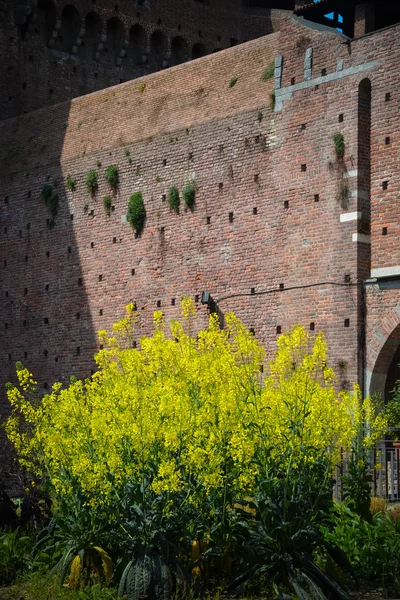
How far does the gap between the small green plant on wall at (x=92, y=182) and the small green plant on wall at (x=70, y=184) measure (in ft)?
1.76

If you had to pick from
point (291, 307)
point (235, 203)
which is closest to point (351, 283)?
point (291, 307)

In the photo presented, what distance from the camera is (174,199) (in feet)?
71.1

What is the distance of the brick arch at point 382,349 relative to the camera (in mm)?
17703

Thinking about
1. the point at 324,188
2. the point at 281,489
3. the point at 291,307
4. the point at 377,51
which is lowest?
the point at 281,489

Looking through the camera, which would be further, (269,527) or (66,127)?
(66,127)

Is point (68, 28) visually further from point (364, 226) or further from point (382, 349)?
point (382, 349)

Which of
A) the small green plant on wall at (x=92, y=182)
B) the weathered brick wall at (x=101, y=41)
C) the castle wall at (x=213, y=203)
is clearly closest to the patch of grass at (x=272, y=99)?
the castle wall at (x=213, y=203)

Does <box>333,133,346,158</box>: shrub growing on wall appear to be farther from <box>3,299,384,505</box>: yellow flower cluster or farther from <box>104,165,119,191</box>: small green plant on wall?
<box>3,299,384,505</box>: yellow flower cluster

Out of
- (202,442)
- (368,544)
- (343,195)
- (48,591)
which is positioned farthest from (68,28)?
(48,591)

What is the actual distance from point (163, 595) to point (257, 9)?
25021 mm

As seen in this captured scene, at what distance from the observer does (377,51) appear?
18234mm

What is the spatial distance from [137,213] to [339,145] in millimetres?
Answer: 5175

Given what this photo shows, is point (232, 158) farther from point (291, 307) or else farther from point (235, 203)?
point (291, 307)

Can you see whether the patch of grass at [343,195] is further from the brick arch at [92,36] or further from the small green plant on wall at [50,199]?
the brick arch at [92,36]
